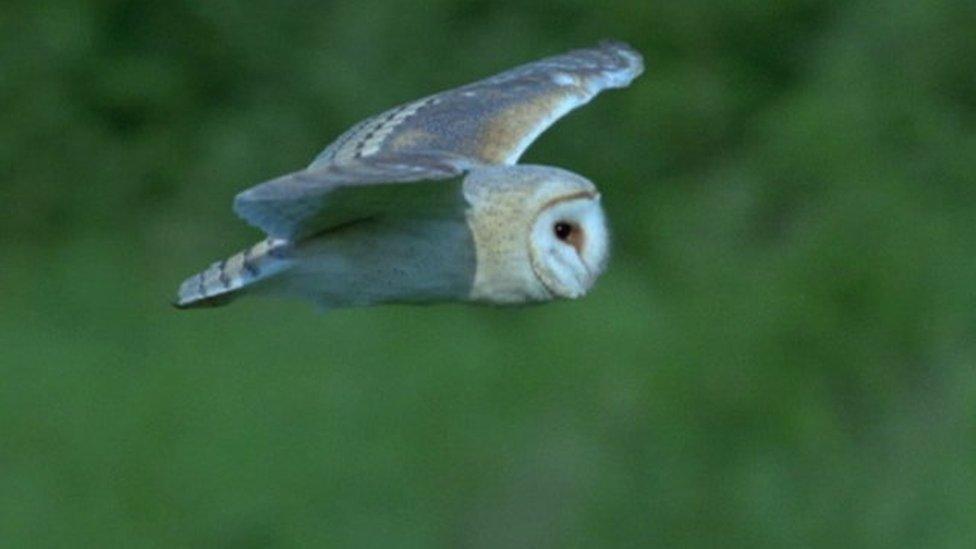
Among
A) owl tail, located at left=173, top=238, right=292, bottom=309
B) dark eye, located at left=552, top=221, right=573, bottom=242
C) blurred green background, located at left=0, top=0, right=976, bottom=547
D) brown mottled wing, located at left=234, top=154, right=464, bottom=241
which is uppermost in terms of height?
brown mottled wing, located at left=234, top=154, right=464, bottom=241

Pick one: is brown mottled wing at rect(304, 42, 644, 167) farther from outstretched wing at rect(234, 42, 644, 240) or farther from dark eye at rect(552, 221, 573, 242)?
dark eye at rect(552, 221, 573, 242)

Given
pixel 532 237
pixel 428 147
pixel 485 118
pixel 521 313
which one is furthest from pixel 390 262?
pixel 521 313

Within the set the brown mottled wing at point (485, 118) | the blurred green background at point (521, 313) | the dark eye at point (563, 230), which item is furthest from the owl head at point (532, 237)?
the blurred green background at point (521, 313)

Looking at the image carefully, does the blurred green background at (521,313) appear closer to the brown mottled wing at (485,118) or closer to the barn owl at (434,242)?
the brown mottled wing at (485,118)

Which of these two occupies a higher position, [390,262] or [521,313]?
[390,262]

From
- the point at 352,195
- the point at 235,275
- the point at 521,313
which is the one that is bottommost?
the point at 521,313

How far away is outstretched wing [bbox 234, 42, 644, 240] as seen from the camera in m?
5.05

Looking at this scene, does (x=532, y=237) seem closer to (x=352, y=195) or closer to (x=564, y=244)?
(x=564, y=244)

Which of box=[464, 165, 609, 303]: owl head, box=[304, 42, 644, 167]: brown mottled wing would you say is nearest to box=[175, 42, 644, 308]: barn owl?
box=[464, 165, 609, 303]: owl head

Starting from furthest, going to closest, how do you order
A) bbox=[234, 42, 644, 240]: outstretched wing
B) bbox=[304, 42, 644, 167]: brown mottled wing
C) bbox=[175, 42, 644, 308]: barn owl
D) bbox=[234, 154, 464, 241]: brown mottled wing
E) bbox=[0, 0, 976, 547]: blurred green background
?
bbox=[0, 0, 976, 547]: blurred green background, bbox=[304, 42, 644, 167]: brown mottled wing, bbox=[175, 42, 644, 308]: barn owl, bbox=[234, 42, 644, 240]: outstretched wing, bbox=[234, 154, 464, 241]: brown mottled wing

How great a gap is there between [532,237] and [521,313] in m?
2.25

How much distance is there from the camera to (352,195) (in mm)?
5219

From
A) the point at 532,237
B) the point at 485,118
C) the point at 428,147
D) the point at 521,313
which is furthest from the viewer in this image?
the point at 521,313

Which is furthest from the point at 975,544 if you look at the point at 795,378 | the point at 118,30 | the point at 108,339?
the point at 118,30
